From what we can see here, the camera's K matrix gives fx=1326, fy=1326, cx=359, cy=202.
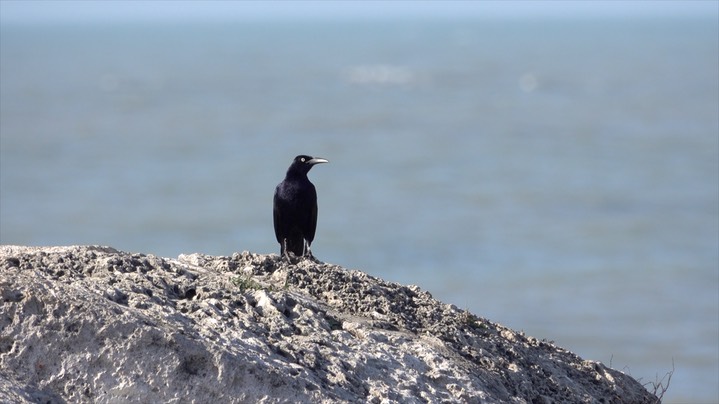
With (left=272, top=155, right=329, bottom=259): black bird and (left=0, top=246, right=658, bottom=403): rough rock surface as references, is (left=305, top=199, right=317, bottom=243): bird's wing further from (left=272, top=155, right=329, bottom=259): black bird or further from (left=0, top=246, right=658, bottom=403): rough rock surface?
(left=0, top=246, right=658, bottom=403): rough rock surface

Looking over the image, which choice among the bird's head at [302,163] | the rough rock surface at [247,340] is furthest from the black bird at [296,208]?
the rough rock surface at [247,340]

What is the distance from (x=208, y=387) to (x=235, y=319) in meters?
0.68

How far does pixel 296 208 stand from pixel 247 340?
15.5ft

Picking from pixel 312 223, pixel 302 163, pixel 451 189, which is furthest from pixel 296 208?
pixel 451 189

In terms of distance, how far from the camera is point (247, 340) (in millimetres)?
6523

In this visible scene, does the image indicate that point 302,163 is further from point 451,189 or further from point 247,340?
point 451,189

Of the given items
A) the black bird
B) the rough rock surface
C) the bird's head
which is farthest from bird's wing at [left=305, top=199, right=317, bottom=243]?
the rough rock surface

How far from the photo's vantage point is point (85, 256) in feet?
23.8

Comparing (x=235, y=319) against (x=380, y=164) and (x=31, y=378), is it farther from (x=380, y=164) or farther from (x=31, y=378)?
(x=380, y=164)

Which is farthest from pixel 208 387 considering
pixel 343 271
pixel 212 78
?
pixel 212 78

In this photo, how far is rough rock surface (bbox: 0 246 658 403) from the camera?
6137mm

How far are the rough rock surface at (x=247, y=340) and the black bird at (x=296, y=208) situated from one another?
9.82ft

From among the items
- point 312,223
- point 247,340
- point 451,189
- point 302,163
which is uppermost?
point 451,189

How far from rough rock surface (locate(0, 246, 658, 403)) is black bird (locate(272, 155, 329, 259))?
299 centimetres
